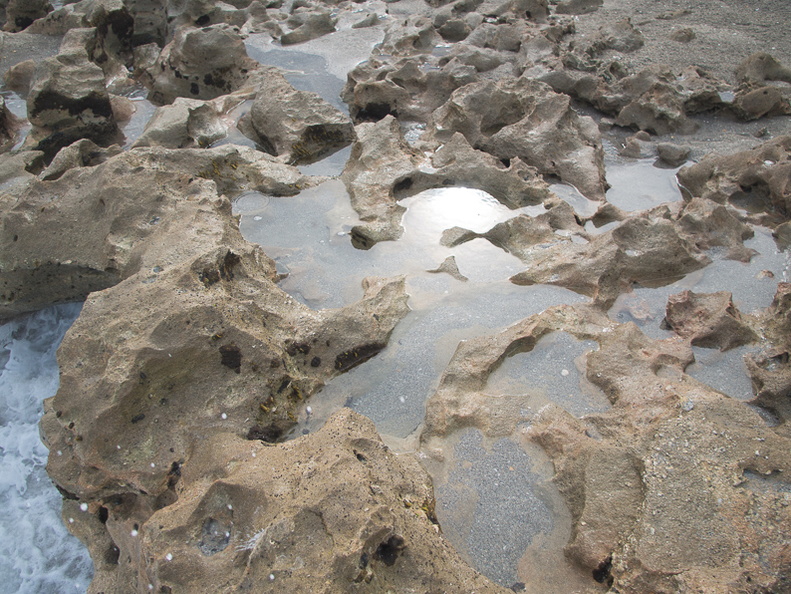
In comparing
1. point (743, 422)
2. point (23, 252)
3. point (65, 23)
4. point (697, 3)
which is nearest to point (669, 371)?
point (743, 422)

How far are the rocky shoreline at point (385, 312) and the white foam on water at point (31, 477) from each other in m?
0.19

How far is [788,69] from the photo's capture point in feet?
17.7

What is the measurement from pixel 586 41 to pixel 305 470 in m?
5.74

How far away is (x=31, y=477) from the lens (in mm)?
2857

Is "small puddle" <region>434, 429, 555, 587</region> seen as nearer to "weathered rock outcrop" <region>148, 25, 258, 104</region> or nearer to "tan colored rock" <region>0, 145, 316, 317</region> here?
"tan colored rock" <region>0, 145, 316, 317</region>

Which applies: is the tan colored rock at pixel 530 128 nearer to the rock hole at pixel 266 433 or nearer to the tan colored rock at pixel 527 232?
the tan colored rock at pixel 527 232

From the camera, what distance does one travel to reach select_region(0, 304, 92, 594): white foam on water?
2508 mm

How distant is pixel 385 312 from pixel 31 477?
1937 millimetres

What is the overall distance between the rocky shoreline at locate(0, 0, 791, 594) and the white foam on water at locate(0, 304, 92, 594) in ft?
0.64

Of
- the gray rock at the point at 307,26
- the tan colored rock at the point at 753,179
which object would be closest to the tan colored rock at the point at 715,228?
the tan colored rock at the point at 753,179

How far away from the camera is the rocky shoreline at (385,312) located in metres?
1.84

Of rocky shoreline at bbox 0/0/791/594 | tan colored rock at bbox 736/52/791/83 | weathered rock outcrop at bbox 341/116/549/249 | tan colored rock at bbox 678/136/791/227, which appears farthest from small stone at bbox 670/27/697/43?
weathered rock outcrop at bbox 341/116/549/249

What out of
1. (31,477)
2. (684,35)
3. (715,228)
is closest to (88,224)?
(31,477)

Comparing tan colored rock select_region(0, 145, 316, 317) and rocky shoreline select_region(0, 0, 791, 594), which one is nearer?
rocky shoreline select_region(0, 0, 791, 594)
